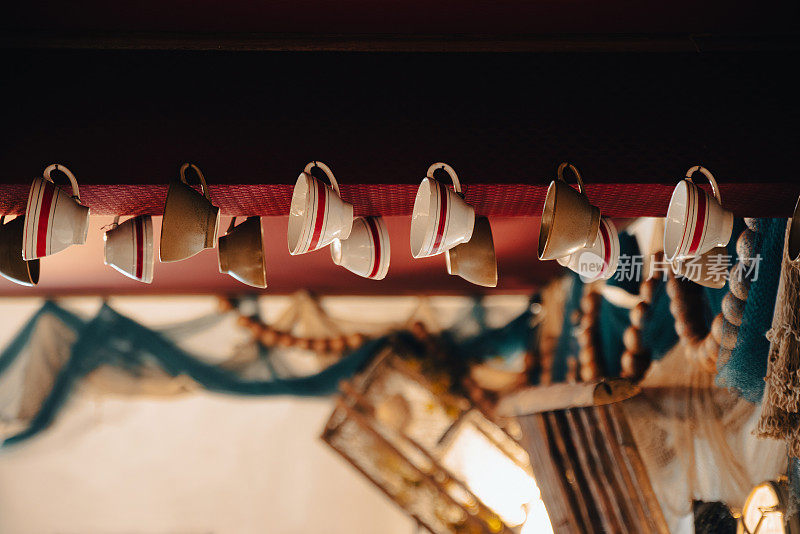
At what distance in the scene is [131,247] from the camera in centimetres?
152

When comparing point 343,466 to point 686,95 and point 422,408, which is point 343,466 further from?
point 686,95

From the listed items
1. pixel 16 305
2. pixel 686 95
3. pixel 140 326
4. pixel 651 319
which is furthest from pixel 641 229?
pixel 16 305

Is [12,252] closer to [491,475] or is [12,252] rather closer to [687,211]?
[687,211]

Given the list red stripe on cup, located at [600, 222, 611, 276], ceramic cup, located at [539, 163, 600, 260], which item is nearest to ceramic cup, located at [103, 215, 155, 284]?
ceramic cup, located at [539, 163, 600, 260]


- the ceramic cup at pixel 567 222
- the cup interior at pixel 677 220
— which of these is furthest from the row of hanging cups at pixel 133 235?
the cup interior at pixel 677 220

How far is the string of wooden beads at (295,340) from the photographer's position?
3.58 meters

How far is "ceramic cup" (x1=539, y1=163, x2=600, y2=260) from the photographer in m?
1.38

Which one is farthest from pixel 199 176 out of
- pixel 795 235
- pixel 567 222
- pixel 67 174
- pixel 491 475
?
pixel 491 475

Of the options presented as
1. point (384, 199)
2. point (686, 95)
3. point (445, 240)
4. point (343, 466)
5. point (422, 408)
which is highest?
point (686, 95)

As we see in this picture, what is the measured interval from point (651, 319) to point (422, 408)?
146 centimetres

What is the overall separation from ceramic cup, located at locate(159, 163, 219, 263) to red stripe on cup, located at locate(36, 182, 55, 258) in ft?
0.70

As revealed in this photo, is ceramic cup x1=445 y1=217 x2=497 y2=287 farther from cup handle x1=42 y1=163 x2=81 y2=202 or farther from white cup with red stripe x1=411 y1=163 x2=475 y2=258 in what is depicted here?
cup handle x1=42 y1=163 x2=81 y2=202

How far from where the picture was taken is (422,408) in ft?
11.9

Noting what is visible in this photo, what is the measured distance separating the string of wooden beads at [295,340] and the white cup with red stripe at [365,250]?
6.63 ft
